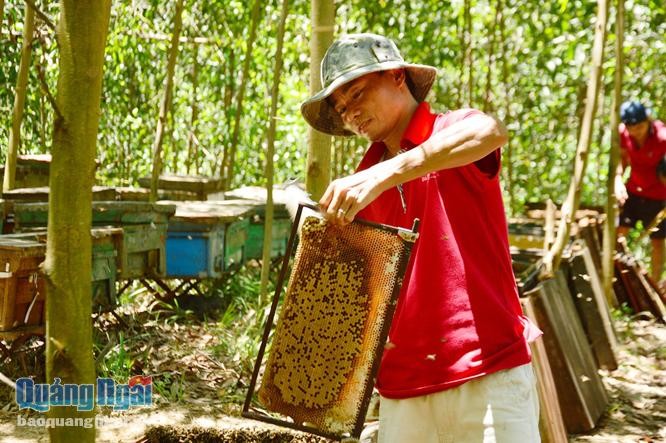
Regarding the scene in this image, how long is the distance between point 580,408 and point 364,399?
3366 mm

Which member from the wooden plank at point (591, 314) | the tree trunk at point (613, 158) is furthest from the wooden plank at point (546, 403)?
the tree trunk at point (613, 158)

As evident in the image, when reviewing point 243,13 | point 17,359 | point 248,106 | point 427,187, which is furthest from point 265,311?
point 248,106

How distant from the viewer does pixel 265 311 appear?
754cm

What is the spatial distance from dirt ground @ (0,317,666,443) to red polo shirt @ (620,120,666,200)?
2.13 m

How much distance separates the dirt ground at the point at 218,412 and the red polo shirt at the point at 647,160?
213 centimetres

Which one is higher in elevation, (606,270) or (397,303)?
(397,303)

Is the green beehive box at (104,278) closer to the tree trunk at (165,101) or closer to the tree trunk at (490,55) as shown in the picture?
the tree trunk at (165,101)

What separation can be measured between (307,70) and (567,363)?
1029 cm

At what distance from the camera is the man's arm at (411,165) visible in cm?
218

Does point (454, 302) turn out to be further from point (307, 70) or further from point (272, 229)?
point (307, 70)

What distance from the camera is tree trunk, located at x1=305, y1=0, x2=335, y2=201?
4.34m

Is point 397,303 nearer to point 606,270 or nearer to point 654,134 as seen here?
point 606,270

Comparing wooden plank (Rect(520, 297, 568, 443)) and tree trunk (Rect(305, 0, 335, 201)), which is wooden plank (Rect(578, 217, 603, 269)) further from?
tree trunk (Rect(305, 0, 335, 201))

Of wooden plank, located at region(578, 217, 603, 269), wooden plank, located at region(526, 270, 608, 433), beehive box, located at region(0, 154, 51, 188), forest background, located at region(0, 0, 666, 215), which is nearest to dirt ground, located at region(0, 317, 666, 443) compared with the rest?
wooden plank, located at region(526, 270, 608, 433)
